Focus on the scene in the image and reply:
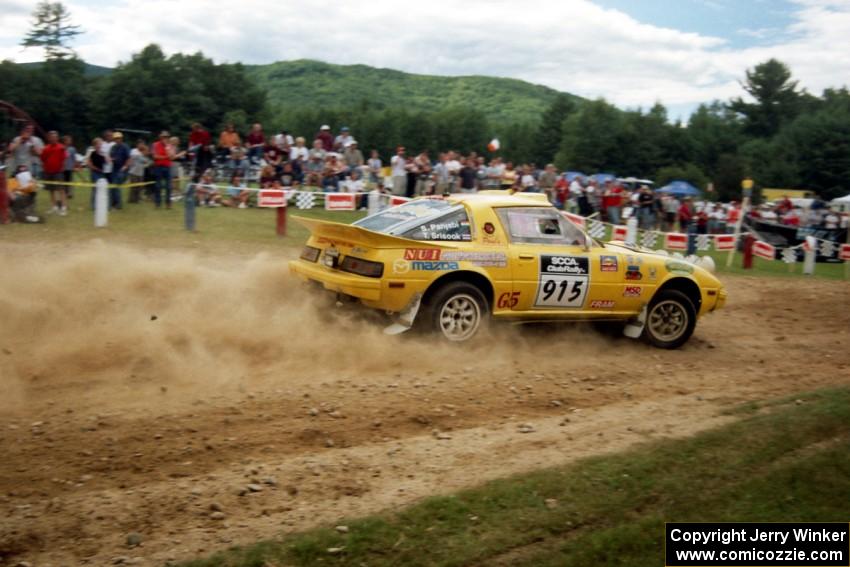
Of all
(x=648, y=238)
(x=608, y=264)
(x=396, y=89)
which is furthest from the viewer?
A: (x=396, y=89)

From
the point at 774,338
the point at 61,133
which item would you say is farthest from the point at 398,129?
the point at 774,338

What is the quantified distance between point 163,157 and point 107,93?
26.9 m

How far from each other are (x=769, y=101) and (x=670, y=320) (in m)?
108

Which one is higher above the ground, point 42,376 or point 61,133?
point 61,133

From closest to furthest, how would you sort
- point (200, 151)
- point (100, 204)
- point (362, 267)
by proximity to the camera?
1. point (362, 267)
2. point (100, 204)
3. point (200, 151)

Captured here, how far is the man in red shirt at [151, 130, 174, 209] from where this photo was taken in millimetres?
18281

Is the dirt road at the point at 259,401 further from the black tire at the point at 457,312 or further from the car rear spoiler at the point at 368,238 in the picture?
the car rear spoiler at the point at 368,238

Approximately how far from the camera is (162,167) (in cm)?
1845

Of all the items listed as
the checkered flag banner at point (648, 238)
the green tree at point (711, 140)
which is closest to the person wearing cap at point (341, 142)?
the checkered flag banner at point (648, 238)

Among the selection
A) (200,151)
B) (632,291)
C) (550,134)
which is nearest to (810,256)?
(632,291)

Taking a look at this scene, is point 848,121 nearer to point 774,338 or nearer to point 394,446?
point 774,338

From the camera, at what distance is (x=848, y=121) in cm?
7088

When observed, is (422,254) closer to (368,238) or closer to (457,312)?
(368,238)

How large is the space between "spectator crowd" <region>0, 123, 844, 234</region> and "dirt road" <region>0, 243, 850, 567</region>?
8.30 metres
